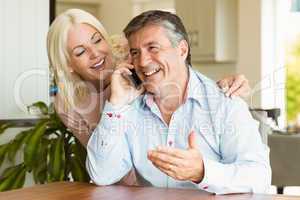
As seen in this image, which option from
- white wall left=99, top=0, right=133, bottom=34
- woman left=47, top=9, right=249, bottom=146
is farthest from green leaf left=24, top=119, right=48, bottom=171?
white wall left=99, top=0, right=133, bottom=34

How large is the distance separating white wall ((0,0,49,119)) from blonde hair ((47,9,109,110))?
2.22ft

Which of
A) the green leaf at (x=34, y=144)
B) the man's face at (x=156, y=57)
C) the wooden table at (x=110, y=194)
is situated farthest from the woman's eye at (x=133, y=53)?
the green leaf at (x=34, y=144)

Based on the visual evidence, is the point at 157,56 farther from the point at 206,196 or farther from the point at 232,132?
the point at 206,196

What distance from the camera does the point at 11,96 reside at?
271cm

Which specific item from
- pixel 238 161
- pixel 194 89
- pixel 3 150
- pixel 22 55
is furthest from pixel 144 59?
pixel 22 55

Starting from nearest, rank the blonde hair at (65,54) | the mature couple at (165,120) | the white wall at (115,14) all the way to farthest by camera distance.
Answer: the mature couple at (165,120) → the blonde hair at (65,54) → the white wall at (115,14)

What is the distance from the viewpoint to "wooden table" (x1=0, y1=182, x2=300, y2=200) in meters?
1.50

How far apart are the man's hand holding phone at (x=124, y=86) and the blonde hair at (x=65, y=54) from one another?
9.6 inches

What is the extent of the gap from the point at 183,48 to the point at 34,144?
89cm

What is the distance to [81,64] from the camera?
2.04 m

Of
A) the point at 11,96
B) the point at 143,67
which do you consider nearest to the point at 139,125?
the point at 143,67

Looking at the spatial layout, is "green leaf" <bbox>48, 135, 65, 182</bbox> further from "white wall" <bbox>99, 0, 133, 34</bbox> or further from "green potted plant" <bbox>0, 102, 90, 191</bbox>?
"white wall" <bbox>99, 0, 133, 34</bbox>

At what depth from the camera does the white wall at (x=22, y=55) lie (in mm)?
2662

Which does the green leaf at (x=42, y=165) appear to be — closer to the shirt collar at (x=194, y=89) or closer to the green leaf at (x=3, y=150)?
the green leaf at (x=3, y=150)
